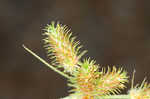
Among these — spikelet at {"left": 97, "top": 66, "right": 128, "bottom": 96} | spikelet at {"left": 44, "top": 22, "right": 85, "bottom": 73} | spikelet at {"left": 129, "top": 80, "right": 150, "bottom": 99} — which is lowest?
spikelet at {"left": 129, "top": 80, "right": 150, "bottom": 99}

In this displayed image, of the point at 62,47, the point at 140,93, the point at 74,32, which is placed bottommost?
the point at 140,93

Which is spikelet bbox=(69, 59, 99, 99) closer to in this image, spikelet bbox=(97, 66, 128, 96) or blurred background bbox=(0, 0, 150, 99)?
spikelet bbox=(97, 66, 128, 96)

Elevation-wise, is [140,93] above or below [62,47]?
below

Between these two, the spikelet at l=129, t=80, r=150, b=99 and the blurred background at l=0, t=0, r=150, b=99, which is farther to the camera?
the blurred background at l=0, t=0, r=150, b=99

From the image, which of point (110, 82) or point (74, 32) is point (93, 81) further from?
point (74, 32)

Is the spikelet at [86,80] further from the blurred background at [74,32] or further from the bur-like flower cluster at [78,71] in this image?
the blurred background at [74,32]

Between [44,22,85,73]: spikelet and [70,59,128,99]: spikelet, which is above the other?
[44,22,85,73]: spikelet

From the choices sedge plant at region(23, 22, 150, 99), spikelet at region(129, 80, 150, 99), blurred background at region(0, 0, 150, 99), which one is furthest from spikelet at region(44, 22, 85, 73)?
blurred background at region(0, 0, 150, 99)

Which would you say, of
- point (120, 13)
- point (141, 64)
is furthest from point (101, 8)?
point (141, 64)

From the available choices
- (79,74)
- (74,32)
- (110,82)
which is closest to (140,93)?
(110,82)
